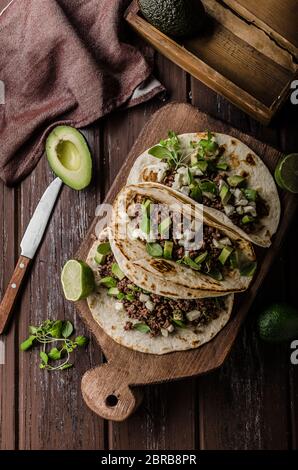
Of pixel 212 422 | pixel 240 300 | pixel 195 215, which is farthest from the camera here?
pixel 212 422

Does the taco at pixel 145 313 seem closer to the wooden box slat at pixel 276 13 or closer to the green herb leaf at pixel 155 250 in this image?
the green herb leaf at pixel 155 250

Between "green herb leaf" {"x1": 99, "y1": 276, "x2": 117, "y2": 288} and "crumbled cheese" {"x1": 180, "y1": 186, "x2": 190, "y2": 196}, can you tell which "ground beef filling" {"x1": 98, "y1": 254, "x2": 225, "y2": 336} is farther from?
"crumbled cheese" {"x1": 180, "y1": 186, "x2": 190, "y2": 196}

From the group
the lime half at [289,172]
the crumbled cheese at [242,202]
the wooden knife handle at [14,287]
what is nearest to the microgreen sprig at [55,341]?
the wooden knife handle at [14,287]

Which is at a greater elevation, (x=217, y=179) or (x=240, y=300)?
(x=217, y=179)

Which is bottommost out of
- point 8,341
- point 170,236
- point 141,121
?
point 8,341

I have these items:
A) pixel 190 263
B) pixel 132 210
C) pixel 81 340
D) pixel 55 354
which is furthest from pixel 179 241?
pixel 55 354

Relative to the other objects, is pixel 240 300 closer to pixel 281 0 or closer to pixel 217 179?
pixel 217 179

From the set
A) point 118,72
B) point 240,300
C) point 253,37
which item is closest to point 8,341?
point 240,300
